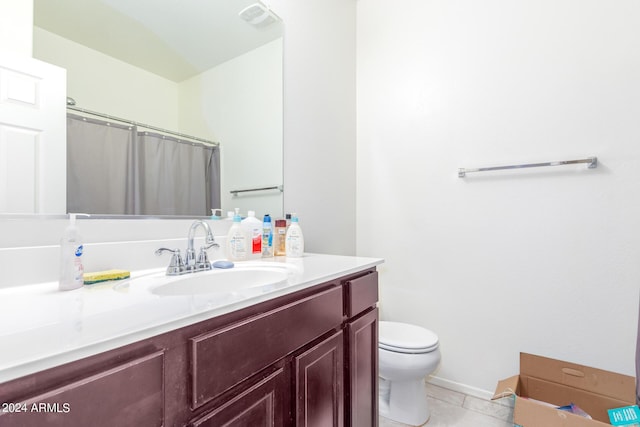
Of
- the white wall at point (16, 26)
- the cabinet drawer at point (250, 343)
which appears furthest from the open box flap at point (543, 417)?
the white wall at point (16, 26)

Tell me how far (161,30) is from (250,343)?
118cm

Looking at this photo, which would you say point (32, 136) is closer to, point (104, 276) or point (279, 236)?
point (104, 276)

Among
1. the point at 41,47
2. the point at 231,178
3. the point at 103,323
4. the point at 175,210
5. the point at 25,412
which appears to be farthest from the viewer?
the point at 231,178

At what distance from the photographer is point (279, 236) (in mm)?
1446

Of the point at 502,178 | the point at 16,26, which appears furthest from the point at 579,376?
the point at 16,26

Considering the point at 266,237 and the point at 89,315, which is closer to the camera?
the point at 89,315

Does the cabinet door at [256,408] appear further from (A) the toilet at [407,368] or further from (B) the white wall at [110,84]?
(B) the white wall at [110,84]

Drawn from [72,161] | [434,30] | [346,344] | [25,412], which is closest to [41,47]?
[72,161]

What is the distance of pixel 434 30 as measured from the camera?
1795 mm

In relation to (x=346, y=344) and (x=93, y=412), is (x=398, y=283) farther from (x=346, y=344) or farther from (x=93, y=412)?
(x=93, y=412)

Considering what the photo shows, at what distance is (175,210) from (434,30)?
180cm

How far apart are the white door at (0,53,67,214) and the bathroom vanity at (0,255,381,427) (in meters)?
0.34

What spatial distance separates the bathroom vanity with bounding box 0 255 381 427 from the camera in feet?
1.28

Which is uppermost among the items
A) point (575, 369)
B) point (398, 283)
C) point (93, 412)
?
point (93, 412)
